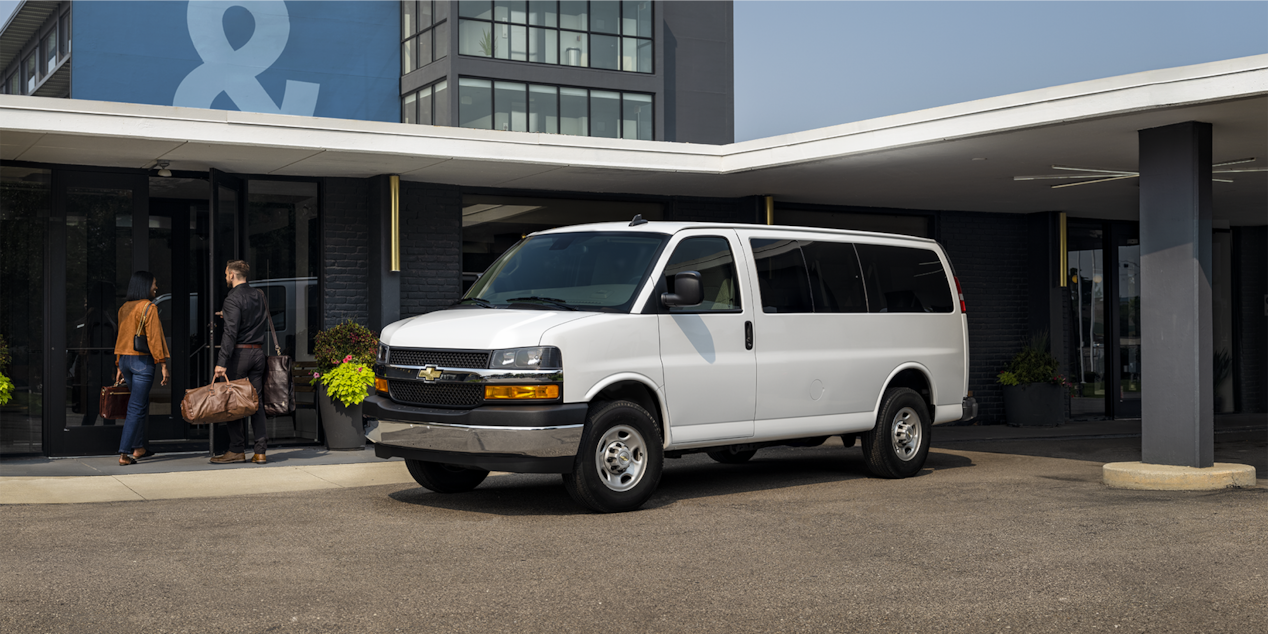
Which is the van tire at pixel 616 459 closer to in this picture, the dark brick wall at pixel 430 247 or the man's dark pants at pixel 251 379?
the man's dark pants at pixel 251 379

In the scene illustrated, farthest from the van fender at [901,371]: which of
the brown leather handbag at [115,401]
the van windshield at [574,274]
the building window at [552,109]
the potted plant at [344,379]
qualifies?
the building window at [552,109]

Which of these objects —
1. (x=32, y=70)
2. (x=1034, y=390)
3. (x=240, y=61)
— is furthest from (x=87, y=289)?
(x=32, y=70)

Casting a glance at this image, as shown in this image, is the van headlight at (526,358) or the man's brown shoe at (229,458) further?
the man's brown shoe at (229,458)

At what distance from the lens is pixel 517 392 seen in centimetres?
784

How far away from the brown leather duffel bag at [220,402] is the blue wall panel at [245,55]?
26.4m

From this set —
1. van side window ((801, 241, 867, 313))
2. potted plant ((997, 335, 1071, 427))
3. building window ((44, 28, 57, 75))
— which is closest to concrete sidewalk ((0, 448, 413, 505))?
van side window ((801, 241, 867, 313))

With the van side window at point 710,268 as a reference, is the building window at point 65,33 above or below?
above

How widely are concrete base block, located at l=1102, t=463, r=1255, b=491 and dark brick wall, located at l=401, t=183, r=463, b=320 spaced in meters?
7.45

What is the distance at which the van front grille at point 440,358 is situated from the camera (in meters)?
7.94

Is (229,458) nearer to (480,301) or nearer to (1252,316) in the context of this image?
(480,301)

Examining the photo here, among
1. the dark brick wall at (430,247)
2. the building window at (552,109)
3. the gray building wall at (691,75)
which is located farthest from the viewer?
the gray building wall at (691,75)

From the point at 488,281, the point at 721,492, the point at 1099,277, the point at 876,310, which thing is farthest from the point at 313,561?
the point at 1099,277

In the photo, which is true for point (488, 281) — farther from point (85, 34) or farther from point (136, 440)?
point (85, 34)

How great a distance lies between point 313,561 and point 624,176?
25.3 ft
